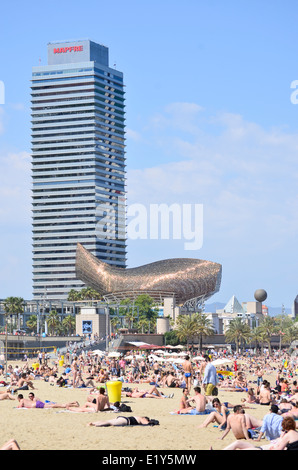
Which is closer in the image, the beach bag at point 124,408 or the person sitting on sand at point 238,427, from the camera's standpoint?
the person sitting on sand at point 238,427

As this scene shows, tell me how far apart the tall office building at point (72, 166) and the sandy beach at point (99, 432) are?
166m

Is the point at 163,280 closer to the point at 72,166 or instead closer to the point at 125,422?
the point at 72,166

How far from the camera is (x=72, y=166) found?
19275 cm

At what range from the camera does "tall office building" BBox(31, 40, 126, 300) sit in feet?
619

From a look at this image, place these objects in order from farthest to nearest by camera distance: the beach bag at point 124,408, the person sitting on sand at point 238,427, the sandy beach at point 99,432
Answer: the beach bag at point 124,408, the person sitting on sand at point 238,427, the sandy beach at point 99,432

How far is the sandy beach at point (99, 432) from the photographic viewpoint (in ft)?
47.5

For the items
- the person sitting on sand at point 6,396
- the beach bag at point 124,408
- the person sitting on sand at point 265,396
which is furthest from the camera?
the person sitting on sand at point 265,396

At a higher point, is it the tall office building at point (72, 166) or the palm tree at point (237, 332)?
the tall office building at point (72, 166)

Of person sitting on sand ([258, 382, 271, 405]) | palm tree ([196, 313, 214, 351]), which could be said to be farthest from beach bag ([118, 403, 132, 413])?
palm tree ([196, 313, 214, 351])

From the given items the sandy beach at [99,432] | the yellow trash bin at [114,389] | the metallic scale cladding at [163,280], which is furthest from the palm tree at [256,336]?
the yellow trash bin at [114,389]

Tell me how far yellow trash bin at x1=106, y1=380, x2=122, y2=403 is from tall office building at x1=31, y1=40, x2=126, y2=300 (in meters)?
164

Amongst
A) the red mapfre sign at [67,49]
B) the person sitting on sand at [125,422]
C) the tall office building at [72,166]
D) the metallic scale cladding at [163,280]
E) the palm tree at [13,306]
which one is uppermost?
the red mapfre sign at [67,49]

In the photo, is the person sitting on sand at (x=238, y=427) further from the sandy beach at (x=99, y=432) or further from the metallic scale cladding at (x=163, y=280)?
the metallic scale cladding at (x=163, y=280)

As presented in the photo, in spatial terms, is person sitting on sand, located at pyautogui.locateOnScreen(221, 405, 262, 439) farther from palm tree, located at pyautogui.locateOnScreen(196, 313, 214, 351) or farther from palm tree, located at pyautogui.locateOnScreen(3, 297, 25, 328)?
palm tree, located at pyautogui.locateOnScreen(3, 297, 25, 328)
